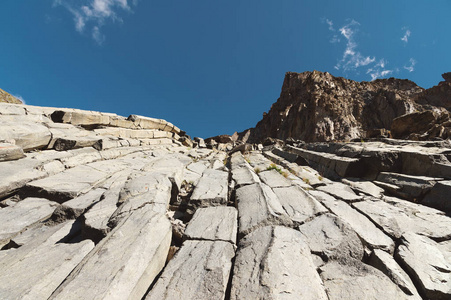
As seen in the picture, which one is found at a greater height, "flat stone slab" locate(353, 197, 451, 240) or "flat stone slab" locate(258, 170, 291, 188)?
"flat stone slab" locate(258, 170, 291, 188)

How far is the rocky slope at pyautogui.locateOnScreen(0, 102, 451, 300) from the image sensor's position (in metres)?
1.43

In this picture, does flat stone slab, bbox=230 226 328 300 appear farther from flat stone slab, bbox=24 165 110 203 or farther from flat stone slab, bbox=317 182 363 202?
flat stone slab, bbox=24 165 110 203

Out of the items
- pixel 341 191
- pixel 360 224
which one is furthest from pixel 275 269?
pixel 341 191

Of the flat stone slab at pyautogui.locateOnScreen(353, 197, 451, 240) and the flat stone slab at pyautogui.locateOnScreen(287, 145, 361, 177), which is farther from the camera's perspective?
the flat stone slab at pyautogui.locateOnScreen(287, 145, 361, 177)

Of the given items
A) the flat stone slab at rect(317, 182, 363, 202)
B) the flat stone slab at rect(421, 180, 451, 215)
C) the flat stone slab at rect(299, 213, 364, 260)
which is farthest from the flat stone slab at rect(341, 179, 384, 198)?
the flat stone slab at rect(299, 213, 364, 260)

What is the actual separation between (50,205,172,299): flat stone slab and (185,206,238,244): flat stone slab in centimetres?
38

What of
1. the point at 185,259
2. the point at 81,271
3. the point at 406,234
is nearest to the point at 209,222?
the point at 185,259

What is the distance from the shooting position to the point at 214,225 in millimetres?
2320

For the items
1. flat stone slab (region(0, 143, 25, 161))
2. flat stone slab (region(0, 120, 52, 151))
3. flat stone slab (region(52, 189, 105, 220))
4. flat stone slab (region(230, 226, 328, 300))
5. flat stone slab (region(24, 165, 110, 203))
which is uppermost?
flat stone slab (region(0, 120, 52, 151))

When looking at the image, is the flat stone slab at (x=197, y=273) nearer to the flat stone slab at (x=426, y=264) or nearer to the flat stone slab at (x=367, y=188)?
the flat stone slab at (x=426, y=264)

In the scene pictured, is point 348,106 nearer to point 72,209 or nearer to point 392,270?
point 392,270

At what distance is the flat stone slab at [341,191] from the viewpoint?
346 cm

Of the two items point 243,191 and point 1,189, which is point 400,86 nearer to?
point 243,191

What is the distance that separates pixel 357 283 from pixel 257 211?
1.34m
